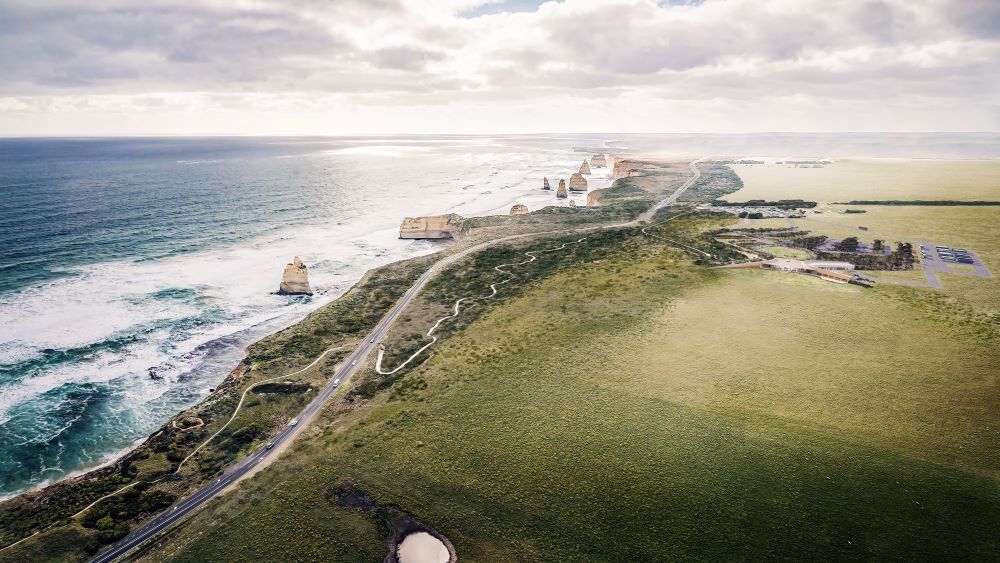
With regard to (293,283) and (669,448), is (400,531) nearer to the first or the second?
(669,448)

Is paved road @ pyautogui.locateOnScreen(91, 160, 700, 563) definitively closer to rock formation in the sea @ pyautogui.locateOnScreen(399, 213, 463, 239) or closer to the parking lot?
rock formation in the sea @ pyautogui.locateOnScreen(399, 213, 463, 239)

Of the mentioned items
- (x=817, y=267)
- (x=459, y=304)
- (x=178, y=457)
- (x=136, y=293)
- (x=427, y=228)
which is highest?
(x=427, y=228)

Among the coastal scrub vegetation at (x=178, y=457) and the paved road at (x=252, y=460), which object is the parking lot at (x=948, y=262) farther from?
the coastal scrub vegetation at (x=178, y=457)

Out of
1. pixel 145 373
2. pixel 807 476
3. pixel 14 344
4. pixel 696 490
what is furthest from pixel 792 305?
pixel 14 344

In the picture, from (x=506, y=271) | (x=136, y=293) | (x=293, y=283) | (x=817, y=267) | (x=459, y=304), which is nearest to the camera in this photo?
(x=459, y=304)

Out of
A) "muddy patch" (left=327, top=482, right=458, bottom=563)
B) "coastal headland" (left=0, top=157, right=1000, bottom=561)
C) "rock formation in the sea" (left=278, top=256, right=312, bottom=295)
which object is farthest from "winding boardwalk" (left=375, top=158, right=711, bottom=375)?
"rock formation in the sea" (left=278, top=256, right=312, bottom=295)

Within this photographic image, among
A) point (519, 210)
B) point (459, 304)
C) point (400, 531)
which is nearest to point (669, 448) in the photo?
point (400, 531)

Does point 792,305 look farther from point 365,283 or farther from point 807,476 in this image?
point 365,283
